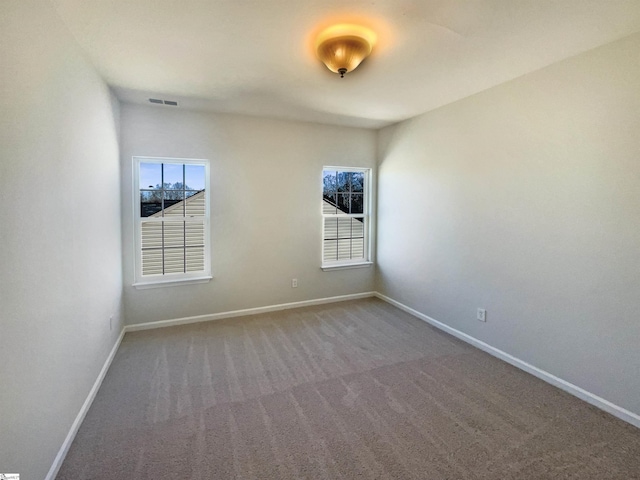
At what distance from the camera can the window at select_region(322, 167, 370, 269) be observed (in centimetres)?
455

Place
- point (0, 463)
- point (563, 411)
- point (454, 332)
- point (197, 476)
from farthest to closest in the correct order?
point (454, 332) → point (563, 411) → point (197, 476) → point (0, 463)

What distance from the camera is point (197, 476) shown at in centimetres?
163

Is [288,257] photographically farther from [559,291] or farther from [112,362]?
[559,291]

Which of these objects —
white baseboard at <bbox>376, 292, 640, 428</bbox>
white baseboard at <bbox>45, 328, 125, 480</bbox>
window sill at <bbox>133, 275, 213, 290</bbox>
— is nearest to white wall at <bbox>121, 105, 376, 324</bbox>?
window sill at <bbox>133, 275, 213, 290</bbox>

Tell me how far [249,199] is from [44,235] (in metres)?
2.47

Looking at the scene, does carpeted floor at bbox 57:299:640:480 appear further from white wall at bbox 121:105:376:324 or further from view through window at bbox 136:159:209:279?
view through window at bbox 136:159:209:279

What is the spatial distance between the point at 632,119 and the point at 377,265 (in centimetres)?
324

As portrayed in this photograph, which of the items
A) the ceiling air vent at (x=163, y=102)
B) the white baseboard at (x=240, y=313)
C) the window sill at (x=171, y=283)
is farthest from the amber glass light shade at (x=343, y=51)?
the white baseboard at (x=240, y=313)

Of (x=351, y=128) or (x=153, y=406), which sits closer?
(x=153, y=406)

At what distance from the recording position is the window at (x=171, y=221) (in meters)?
3.58

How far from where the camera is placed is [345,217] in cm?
468

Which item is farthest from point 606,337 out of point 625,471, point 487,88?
point 487,88

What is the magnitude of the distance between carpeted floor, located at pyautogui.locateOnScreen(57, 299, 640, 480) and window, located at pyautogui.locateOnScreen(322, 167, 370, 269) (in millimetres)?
1674

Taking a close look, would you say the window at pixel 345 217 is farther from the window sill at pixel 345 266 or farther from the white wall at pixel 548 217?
the white wall at pixel 548 217
